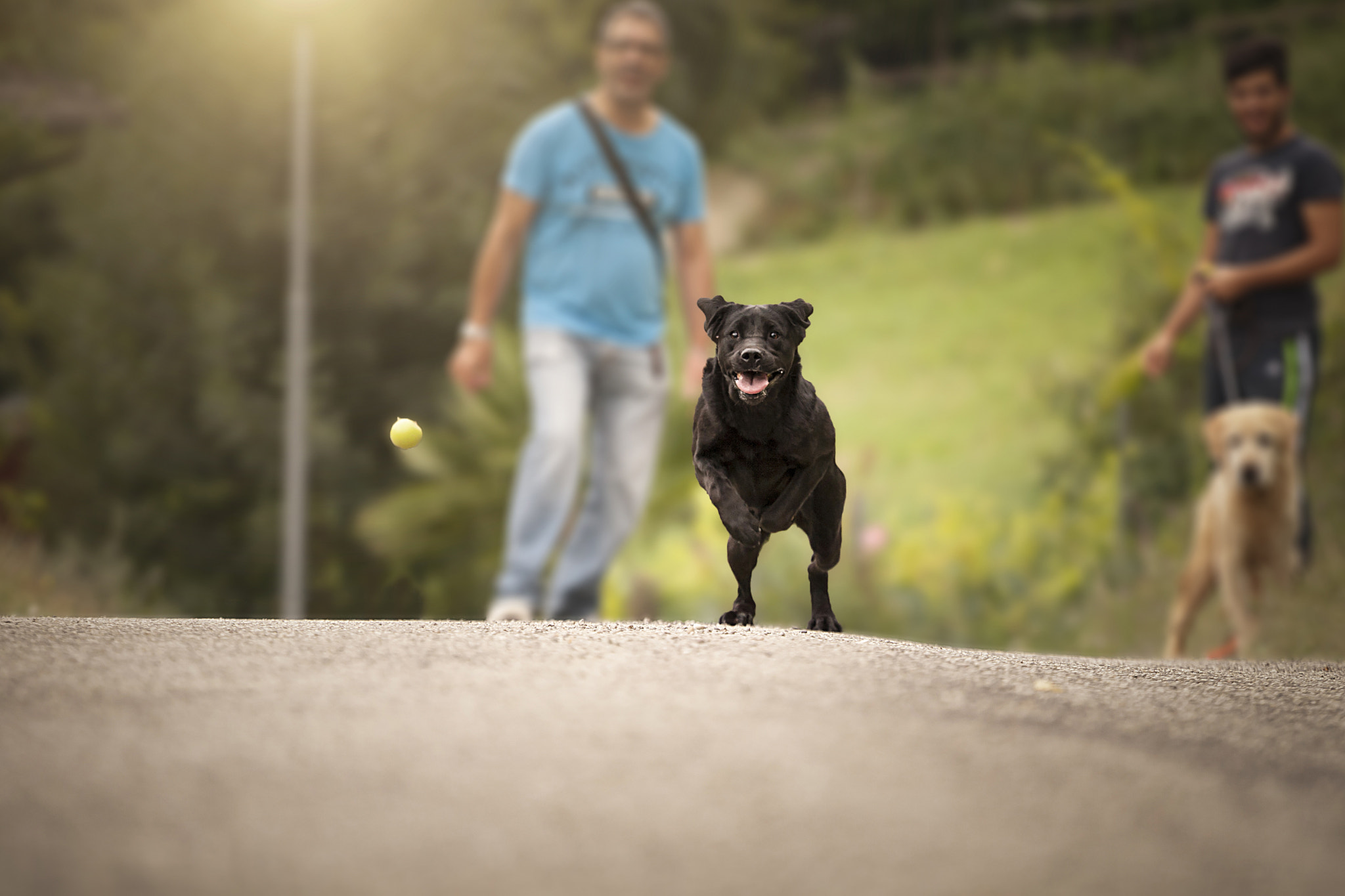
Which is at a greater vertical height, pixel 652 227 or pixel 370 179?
pixel 370 179

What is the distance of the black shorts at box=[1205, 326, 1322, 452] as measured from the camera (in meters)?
6.24

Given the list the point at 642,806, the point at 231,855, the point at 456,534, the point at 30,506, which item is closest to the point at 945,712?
the point at 642,806

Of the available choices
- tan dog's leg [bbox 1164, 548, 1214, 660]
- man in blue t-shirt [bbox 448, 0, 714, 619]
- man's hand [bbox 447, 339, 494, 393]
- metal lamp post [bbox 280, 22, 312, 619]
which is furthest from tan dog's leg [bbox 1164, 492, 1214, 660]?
metal lamp post [bbox 280, 22, 312, 619]

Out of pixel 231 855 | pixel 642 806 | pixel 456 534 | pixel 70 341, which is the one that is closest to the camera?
pixel 231 855

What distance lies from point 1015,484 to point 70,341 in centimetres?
824

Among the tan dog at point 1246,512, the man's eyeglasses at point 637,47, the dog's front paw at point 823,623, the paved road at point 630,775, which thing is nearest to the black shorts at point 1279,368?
the tan dog at point 1246,512

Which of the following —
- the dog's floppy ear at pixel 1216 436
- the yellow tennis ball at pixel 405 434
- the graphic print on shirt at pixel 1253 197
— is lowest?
the yellow tennis ball at pixel 405 434

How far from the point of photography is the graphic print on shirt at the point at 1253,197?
6.34 meters

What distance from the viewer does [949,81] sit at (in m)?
17.8

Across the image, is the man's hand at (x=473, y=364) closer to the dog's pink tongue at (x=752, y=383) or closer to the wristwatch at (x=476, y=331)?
the wristwatch at (x=476, y=331)

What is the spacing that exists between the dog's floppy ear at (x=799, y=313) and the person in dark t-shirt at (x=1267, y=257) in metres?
4.19

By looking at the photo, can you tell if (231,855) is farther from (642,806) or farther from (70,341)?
(70,341)

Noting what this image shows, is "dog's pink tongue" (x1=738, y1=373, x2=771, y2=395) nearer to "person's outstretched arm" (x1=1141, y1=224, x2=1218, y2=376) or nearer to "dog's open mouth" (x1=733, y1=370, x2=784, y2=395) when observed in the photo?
"dog's open mouth" (x1=733, y1=370, x2=784, y2=395)

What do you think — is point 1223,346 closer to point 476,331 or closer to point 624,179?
point 624,179
